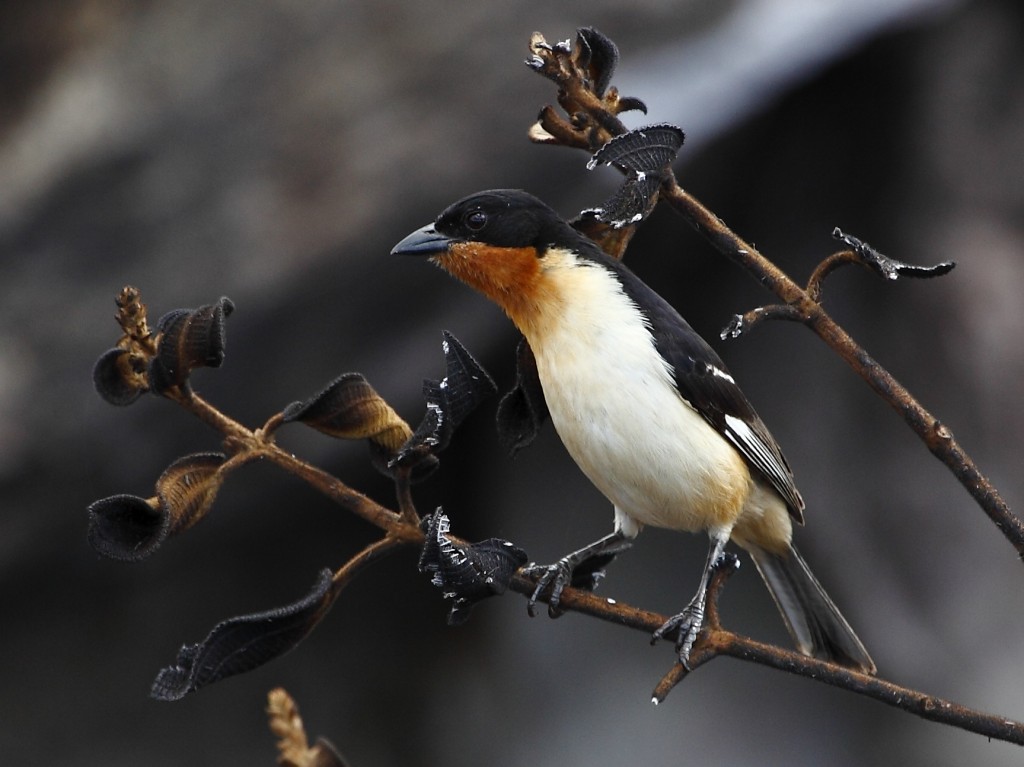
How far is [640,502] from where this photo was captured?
137cm

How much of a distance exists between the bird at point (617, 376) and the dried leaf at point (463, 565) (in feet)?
1.08

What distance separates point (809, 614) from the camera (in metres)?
1.55

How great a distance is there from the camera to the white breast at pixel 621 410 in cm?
131

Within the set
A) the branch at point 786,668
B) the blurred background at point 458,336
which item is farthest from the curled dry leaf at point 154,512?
the blurred background at point 458,336

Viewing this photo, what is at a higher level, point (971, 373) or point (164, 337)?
point (164, 337)

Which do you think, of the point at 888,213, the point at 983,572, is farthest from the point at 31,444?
the point at 983,572

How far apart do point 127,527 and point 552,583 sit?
0.48 m

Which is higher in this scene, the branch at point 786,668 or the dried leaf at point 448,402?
the dried leaf at point 448,402

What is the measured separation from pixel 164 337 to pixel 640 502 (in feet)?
2.24

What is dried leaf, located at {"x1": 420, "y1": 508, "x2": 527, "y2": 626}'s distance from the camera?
815 millimetres

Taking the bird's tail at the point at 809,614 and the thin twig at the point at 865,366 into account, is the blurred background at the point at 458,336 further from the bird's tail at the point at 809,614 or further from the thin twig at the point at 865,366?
the thin twig at the point at 865,366

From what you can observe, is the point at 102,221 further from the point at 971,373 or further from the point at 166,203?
the point at 971,373

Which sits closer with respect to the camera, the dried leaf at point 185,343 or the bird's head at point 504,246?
the dried leaf at point 185,343

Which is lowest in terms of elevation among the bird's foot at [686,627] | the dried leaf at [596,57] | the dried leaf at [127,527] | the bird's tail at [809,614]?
the bird's tail at [809,614]
